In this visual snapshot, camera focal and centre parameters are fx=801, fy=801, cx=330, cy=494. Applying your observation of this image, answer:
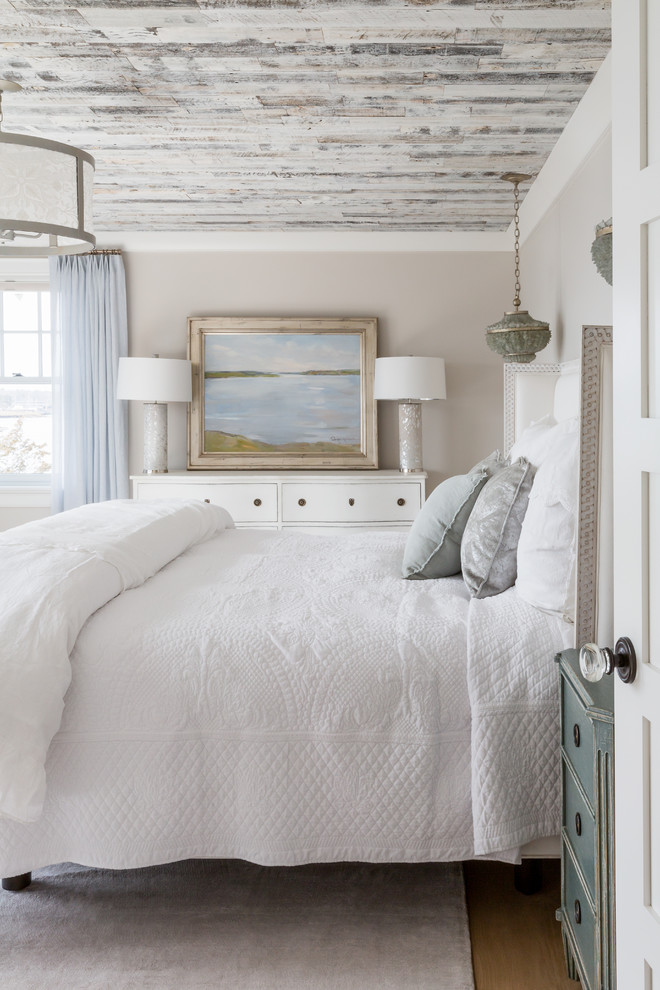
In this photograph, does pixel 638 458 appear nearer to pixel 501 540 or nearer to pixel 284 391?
pixel 501 540

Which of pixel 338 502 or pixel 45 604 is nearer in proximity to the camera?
pixel 45 604

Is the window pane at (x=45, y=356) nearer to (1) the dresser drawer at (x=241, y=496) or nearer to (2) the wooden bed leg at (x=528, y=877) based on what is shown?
(1) the dresser drawer at (x=241, y=496)

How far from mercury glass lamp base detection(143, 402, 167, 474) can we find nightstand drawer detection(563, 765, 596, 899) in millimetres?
3826

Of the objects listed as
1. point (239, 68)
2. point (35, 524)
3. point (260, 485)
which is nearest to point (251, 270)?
point (260, 485)

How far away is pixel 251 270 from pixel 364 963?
4.38 meters

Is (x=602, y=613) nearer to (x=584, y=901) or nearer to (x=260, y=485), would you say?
(x=584, y=901)

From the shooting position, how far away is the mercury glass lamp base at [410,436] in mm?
4953

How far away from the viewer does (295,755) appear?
68.3 inches

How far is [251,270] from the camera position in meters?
5.27

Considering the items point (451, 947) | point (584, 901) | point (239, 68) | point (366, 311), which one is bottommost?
point (451, 947)

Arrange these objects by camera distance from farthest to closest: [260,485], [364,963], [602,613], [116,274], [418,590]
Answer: [116,274] → [260,485] → [418,590] → [364,963] → [602,613]

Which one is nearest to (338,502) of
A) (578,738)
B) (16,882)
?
(16,882)

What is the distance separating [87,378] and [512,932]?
171 inches

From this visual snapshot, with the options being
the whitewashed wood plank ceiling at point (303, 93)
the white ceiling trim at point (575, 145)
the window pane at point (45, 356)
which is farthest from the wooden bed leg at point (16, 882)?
the window pane at point (45, 356)
